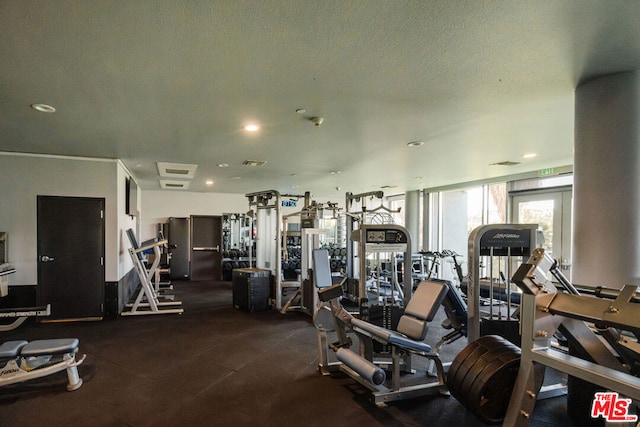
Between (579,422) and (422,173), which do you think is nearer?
(579,422)

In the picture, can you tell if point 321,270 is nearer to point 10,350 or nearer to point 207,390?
point 207,390

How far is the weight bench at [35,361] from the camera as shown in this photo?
304cm

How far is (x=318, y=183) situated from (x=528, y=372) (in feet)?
22.3

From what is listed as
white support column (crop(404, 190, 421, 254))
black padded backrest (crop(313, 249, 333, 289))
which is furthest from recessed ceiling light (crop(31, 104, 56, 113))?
white support column (crop(404, 190, 421, 254))

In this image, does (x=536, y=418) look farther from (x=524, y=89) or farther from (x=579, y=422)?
Result: (x=524, y=89)

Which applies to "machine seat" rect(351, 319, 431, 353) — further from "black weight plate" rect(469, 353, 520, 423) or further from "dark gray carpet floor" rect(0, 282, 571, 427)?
"black weight plate" rect(469, 353, 520, 423)

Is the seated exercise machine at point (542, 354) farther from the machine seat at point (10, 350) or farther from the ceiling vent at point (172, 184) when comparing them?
the ceiling vent at point (172, 184)

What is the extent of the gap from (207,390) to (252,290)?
2.94 meters

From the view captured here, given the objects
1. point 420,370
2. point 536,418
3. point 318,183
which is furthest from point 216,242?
point 536,418

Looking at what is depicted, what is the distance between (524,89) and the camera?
111 inches

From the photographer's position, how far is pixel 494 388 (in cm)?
215

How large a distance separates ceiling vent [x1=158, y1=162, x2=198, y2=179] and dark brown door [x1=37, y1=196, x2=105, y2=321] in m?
1.18

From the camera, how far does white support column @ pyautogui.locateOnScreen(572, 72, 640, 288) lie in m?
2.47

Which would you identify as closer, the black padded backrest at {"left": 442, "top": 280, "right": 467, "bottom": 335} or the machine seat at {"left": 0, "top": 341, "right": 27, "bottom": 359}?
the machine seat at {"left": 0, "top": 341, "right": 27, "bottom": 359}
